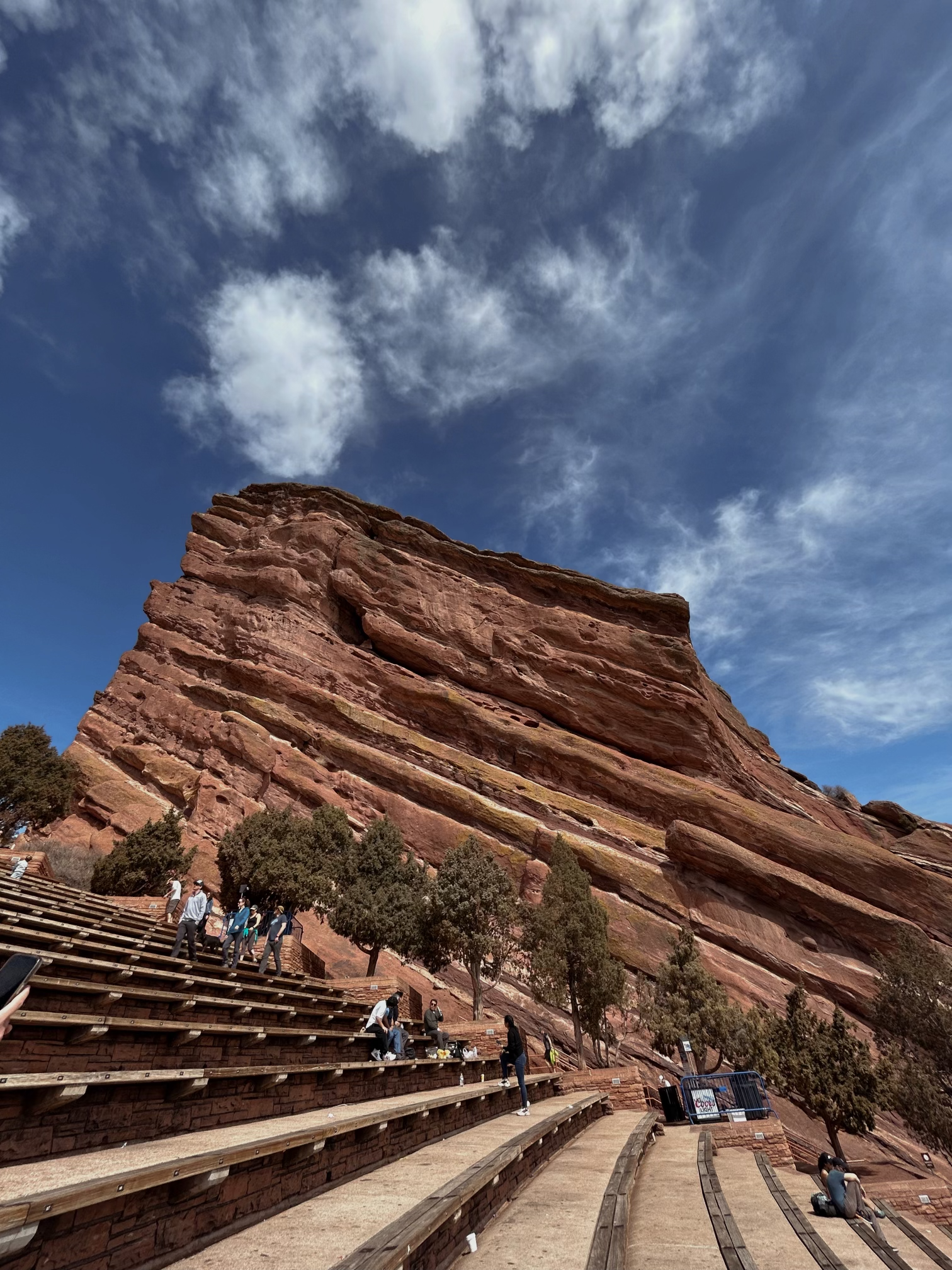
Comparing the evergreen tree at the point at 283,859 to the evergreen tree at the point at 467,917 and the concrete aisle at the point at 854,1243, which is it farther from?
the concrete aisle at the point at 854,1243

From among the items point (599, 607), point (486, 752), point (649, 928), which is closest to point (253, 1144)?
point (649, 928)

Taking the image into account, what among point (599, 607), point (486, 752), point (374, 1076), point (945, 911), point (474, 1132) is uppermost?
point (599, 607)

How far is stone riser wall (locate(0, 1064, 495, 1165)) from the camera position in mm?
4098

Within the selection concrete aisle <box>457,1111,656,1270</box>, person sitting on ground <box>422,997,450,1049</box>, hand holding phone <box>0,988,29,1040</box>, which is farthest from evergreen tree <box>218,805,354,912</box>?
hand holding phone <box>0,988,29,1040</box>

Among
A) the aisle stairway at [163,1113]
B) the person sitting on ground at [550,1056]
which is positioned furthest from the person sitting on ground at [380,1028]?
the person sitting on ground at [550,1056]

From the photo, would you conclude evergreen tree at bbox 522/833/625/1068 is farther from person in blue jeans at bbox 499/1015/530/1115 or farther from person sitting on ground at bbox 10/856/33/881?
person sitting on ground at bbox 10/856/33/881

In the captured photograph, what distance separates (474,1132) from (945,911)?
38.7 metres

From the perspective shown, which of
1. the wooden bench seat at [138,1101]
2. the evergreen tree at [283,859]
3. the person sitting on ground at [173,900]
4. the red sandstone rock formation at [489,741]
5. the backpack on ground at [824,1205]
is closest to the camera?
the wooden bench seat at [138,1101]

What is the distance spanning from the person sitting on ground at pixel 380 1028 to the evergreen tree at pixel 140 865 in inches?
668

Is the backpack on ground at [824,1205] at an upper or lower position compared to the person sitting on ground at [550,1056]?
lower

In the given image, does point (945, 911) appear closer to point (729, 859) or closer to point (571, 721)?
point (729, 859)

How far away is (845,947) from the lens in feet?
116

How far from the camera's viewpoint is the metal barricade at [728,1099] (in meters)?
15.5

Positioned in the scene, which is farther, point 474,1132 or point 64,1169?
point 474,1132
